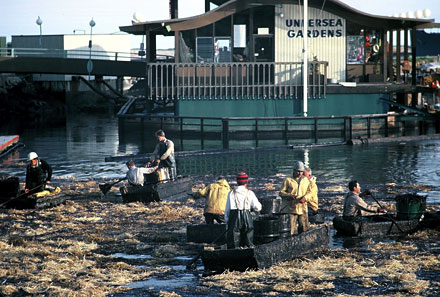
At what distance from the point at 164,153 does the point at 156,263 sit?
8304mm

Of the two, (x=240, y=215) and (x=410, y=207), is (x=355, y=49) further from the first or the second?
(x=240, y=215)

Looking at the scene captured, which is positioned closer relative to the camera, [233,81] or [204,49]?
[233,81]

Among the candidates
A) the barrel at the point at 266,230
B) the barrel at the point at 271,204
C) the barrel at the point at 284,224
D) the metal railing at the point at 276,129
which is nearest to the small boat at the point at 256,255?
the barrel at the point at 266,230

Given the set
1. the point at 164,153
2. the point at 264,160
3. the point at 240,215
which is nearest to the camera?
the point at 240,215

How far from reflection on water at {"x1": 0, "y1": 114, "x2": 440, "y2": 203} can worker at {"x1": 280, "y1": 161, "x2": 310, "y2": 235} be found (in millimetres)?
7427

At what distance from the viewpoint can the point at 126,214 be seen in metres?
20.8

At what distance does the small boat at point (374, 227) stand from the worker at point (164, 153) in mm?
7152

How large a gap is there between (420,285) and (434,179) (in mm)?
14541

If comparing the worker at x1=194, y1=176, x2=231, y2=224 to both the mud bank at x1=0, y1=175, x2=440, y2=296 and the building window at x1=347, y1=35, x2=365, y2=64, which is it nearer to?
the mud bank at x1=0, y1=175, x2=440, y2=296

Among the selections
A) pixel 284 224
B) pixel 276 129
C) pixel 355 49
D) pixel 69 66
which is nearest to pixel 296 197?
pixel 284 224

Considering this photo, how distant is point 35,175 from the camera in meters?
21.7

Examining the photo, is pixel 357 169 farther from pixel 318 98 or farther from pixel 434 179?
pixel 318 98

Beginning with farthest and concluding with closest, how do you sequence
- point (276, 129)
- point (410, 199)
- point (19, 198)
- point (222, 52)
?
1. point (222, 52)
2. point (276, 129)
3. point (19, 198)
4. point (410, 199)

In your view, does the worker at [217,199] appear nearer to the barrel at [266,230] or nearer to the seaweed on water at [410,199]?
the barrel at [266,230]
